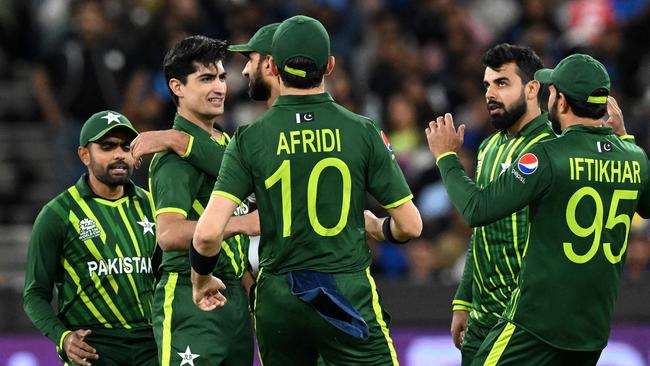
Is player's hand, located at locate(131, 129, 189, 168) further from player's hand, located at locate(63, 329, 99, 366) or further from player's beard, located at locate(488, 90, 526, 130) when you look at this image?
player's beard, located at locate(488, 90, 526, 130)

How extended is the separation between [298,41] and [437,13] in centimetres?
984

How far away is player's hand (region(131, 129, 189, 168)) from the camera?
7.49 meters

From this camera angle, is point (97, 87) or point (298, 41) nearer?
point (298, 41)

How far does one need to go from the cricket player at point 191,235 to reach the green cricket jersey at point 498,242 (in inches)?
52.8

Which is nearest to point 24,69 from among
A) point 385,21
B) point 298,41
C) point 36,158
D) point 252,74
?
point 36,158

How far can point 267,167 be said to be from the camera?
22.1 feet

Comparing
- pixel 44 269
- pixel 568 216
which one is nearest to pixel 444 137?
pixel 568 216

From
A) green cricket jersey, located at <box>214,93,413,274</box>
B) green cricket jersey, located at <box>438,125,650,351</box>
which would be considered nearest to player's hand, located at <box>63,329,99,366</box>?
green cricket jersey, located at <box>214,93,413,274</box>

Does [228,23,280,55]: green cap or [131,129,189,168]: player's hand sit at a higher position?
[228,23,280,55]: green cap

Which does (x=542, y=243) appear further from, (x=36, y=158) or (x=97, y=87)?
(x=36, y=158)

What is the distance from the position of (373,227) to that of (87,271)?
1930 millimetres

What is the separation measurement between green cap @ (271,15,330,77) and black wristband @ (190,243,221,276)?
0.99m

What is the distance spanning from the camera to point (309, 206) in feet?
22.1

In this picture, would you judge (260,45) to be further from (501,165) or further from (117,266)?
(117,266)
